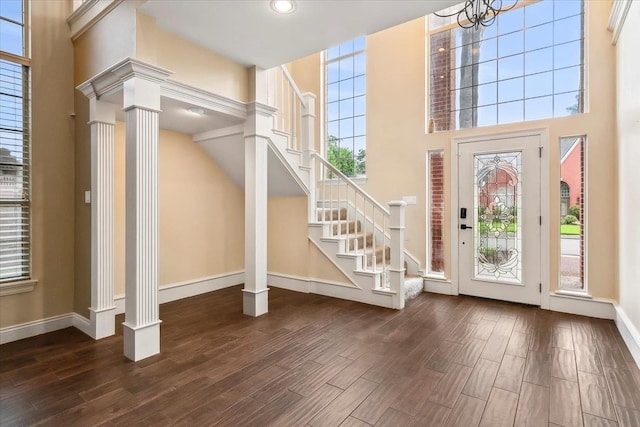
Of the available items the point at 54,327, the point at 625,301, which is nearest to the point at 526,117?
the point at 625,301

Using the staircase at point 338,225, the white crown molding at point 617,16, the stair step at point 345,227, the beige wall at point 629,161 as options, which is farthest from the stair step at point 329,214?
the white crown molding at point 617,16

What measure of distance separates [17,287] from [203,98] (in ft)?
8.11

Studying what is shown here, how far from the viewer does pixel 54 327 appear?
3309 mm

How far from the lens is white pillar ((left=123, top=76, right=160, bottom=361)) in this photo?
2.63 m

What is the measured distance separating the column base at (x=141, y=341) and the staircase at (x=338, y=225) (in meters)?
2.32

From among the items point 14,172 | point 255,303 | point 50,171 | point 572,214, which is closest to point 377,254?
point 255,303

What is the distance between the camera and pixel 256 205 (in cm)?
368

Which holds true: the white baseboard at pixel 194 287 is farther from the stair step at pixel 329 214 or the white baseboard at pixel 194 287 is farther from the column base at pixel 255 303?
the stair step at pixel 329 214

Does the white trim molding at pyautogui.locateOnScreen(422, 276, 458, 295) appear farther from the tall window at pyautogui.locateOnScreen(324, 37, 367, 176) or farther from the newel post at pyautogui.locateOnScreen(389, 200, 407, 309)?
the tall window at pyautogui.locateOnScreen(324, 37, 367, 176)

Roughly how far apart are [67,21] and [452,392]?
4.76 metres

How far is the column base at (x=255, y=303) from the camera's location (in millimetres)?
3679

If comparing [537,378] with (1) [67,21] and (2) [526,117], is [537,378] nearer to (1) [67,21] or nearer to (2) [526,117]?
(2) [526,117]

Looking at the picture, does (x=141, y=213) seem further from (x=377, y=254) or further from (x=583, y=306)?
(x=583, y=306)

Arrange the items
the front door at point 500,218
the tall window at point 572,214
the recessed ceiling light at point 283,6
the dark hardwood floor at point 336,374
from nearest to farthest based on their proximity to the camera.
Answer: the dark hardwood floor at point 336,374 → the recessed ceiling light at point 283,6 → the tall window at point 572,214 → the front door at point 500,218
